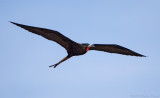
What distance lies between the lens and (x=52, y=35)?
1595 centimetres

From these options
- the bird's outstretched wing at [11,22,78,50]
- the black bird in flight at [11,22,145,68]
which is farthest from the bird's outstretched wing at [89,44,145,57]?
the bird's outstretched wing at [11,22,78,50]

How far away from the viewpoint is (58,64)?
1742 cm

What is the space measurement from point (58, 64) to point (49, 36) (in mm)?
1958

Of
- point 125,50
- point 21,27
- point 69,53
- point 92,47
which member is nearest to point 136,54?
point 125,50

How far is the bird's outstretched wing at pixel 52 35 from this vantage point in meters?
15.2

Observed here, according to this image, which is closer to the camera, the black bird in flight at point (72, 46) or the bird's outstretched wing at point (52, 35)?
the bird's outstretched wing at point (52, 35)

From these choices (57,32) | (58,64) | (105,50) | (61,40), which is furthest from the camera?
(105,50)

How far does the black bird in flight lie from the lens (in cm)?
1543

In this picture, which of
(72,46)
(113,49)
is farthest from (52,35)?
(113,49)

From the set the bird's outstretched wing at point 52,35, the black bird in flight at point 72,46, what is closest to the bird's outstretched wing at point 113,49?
the black bird in flight at point 72,46

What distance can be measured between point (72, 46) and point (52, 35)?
1.26 meters

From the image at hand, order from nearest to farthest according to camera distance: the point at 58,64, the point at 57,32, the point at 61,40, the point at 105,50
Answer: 1. the point at 57,32
2. the point at 61,40
3. the point at 58,64
4. the point at 105,50

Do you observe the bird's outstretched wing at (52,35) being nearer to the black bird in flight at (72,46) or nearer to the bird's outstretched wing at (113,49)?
the black bird in flight at (72,46)

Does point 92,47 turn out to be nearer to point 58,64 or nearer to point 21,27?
point 58,64
